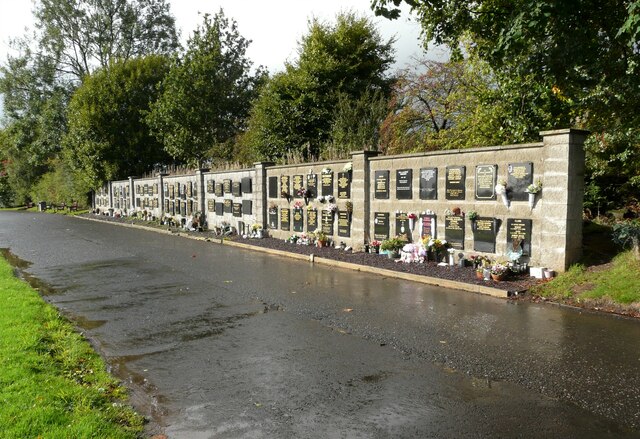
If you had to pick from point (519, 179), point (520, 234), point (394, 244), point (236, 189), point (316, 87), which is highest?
point (316, 87)

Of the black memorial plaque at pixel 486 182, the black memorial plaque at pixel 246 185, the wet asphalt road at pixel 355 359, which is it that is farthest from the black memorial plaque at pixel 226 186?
the black memorial plaque at pixel 486 182

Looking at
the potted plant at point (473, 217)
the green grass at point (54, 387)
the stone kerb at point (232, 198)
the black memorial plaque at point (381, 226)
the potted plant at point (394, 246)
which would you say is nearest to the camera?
the green grass at point (54, 387)

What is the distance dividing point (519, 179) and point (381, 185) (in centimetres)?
413

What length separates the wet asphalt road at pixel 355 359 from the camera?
4129mm

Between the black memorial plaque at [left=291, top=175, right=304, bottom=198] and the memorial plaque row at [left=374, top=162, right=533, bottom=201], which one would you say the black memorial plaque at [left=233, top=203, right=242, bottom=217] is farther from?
the memorial plaque row at [left=374, top=162, right=533, bottom=201]

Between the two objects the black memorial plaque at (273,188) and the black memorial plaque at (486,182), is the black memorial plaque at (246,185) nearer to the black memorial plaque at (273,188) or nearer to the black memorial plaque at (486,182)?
the black memorial plaque at (273,188)

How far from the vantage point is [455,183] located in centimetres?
1134

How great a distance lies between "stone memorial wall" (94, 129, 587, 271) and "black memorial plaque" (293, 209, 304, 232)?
33 millimetres

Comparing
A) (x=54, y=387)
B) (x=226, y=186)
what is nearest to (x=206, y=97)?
(x=226, y=186)

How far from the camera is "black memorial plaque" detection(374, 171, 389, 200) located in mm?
13266

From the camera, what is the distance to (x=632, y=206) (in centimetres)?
1372

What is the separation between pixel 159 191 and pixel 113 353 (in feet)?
76.8

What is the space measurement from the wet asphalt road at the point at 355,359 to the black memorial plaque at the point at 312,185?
19.0 feet

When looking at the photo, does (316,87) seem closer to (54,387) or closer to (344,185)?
(344,185)
